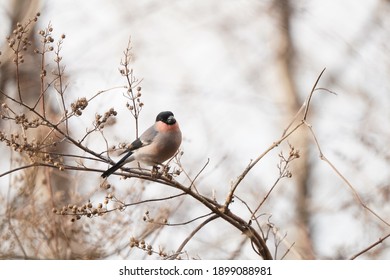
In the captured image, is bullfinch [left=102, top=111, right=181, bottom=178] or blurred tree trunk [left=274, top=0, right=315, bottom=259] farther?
blurred tree trunk [left=274, top=0, right=315, bottom=259]

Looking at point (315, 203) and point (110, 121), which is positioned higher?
point (315, 203)

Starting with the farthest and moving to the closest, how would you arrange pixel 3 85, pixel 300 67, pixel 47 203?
pixel 300 67 < pixel 3 85 < pixel 47 203

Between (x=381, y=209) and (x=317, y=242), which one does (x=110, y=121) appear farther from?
(x=317, y=242)

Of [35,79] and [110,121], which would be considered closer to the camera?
[110,121]

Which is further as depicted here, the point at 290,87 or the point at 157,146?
the point at 290,87

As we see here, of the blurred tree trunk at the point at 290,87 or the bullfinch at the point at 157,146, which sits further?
the blurred tree trunk at the point at 290,87

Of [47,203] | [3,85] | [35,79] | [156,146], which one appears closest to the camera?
[156,146]

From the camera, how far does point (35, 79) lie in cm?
795

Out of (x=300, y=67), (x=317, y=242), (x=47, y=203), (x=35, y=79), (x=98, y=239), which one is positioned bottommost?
(x=98, y=239)

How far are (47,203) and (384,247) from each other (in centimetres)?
248

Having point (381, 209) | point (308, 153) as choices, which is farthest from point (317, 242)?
point (381, 209)

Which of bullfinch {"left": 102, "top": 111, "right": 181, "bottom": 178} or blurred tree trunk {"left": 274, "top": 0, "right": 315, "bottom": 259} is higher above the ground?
blurred tree trunk {"left": 274, "top": 0, "right": 315, "bottom": 259}

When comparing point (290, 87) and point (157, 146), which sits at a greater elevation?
point (290, 87)

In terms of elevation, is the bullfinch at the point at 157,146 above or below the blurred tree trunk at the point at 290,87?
below
